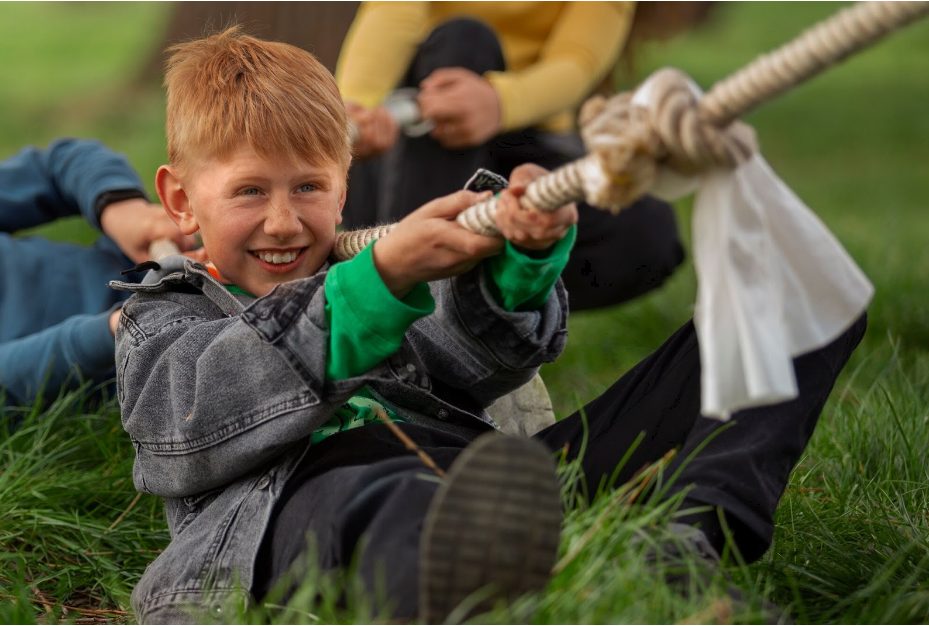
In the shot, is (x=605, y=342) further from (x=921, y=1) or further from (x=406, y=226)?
(x=921, y=1)

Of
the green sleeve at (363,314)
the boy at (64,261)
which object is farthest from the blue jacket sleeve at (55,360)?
the green sleeve at (363,314)

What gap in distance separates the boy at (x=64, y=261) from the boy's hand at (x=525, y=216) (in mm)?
1100

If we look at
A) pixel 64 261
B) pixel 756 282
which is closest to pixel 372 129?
pixel 64 261

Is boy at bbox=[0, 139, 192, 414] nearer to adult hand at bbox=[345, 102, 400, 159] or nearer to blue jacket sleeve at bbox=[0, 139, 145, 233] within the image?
blue jacket sleeve at bbox=[0, 139, 145, 233]

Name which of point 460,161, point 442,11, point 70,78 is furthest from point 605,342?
point 70,78

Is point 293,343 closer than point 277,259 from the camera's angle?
Yes

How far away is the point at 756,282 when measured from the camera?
1.45 meters

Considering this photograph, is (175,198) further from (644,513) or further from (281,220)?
(644,513)

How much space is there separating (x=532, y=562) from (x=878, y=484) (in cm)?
99

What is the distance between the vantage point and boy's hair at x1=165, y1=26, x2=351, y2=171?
6.22 feet

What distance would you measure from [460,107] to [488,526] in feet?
6.65

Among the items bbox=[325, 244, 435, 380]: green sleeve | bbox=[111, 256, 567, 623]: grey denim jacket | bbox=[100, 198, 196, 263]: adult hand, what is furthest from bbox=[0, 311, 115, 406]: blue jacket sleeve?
bbox=[325, 244, 435, 380]: green sleeve

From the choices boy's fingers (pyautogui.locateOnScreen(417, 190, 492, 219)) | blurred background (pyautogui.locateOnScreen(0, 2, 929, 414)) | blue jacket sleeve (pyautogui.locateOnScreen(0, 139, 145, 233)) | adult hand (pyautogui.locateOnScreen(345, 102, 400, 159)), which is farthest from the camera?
blurred background (pyautogui.locateOnScreen(0, 2, 929, 414))

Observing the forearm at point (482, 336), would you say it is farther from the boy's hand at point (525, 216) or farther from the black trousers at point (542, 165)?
the black trousers at point (542, 165)
